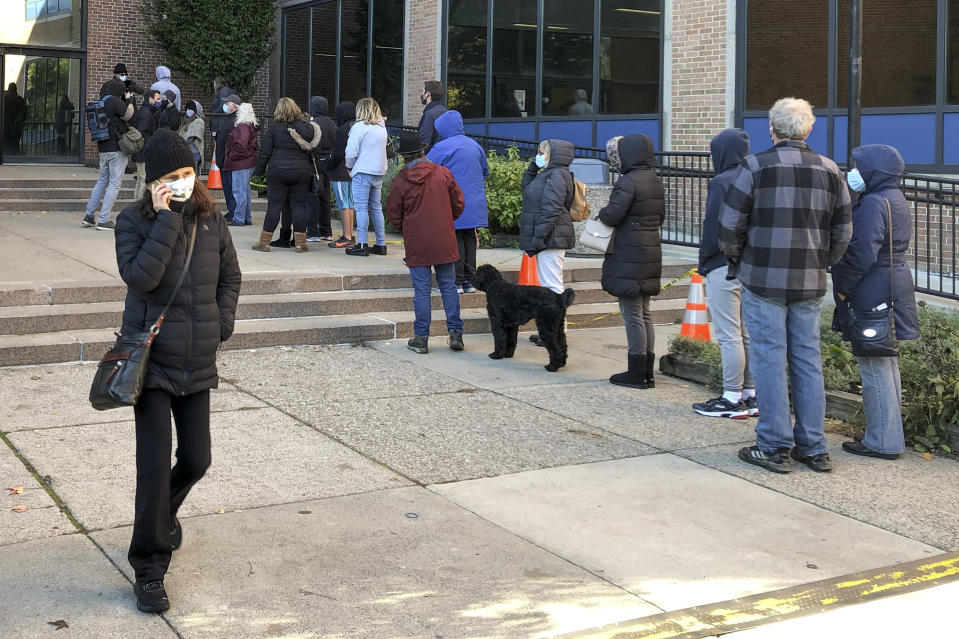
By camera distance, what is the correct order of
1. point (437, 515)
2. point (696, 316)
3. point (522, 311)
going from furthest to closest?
point (696, 316) < point (522, 311) < point (437, 515)

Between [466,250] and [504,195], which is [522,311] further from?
[504,195]

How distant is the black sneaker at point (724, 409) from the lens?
298 inches

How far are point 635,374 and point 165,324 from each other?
189 inches

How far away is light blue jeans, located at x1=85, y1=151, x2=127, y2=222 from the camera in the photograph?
13.8 metres

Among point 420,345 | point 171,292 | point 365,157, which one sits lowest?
point 420,345

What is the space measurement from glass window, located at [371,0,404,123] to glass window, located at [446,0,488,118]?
5.61ft

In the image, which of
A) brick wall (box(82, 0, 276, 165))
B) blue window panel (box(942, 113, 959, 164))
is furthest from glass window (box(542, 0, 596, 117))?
brick wall (box(82, 0, 276, 165))

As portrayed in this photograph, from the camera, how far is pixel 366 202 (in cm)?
1245

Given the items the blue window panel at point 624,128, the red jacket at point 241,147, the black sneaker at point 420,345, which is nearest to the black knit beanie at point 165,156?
the black sneaker at point 420,345

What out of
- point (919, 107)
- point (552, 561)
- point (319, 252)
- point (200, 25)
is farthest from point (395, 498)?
point (200, 25)

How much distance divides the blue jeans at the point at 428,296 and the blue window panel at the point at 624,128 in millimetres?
7700

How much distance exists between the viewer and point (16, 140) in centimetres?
2241

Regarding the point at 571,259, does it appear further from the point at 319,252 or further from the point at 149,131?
the point at 149,131

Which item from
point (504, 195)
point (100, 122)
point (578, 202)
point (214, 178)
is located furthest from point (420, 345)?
point (214, 178)
